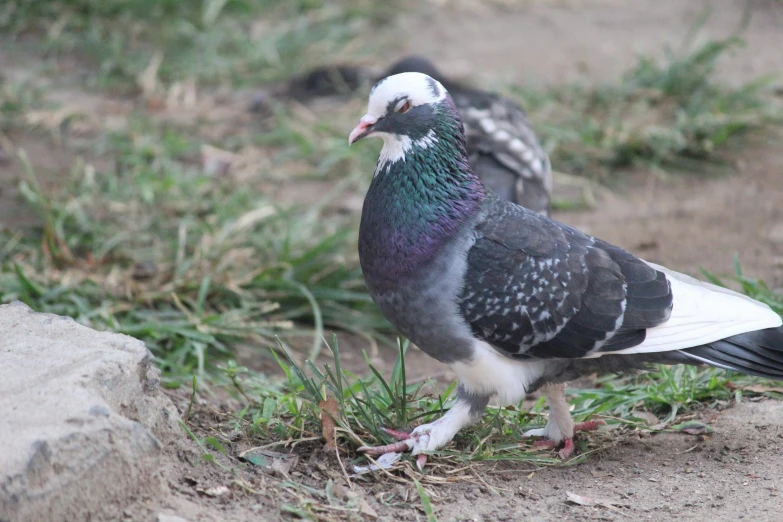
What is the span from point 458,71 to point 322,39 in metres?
1.37

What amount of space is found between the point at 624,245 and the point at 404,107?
273cm

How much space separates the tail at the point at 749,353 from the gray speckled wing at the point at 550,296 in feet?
0.65

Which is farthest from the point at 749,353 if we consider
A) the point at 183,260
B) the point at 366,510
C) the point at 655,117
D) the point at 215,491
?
the point at 655,117

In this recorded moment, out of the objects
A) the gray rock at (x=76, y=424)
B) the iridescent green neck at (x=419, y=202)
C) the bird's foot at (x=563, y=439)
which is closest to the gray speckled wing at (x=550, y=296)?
the iridescent green neck at (x=419, y=202)

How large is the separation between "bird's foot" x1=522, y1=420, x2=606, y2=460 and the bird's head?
1.22 meters

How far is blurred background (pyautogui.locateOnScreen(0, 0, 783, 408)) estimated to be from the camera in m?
4.99

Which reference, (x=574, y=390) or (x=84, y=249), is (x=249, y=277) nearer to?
(x=84, y=249)

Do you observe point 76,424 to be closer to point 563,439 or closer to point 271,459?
point 271,459

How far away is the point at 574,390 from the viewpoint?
4234 mm

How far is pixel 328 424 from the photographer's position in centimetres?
336

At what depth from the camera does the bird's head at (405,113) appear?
349 cm

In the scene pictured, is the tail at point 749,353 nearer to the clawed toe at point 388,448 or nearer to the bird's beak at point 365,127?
the clawed toe at point 388,448

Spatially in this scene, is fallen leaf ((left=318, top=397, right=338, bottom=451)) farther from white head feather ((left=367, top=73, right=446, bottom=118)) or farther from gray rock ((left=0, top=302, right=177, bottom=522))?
white head feather ((left=367, top=73, right=446, bottom=118))

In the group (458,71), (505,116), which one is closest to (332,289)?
(505,116)
